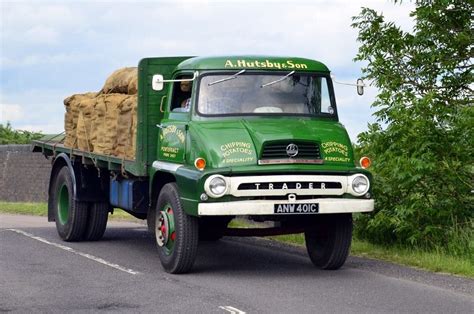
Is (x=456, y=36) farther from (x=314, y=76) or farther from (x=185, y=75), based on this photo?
(x=185, y=75)

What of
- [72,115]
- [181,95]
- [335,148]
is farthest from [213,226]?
[72,115]

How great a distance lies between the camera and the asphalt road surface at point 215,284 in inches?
369

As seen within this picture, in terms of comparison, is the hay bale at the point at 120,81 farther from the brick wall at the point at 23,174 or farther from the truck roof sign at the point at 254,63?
the brick wall at the point at 23,174

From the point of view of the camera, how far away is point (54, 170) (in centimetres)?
1683

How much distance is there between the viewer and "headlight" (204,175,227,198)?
428 inches

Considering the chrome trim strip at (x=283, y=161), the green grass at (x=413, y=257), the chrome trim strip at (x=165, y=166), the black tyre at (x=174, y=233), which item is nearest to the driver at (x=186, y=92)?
the chrome trim strip at (x=165, y=166)

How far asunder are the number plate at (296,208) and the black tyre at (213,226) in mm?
1141

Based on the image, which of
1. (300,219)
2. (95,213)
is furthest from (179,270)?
(95,213)

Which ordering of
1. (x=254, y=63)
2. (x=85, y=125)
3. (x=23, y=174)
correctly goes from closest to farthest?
(x=254, y=63) < (x=85, y=125) < (x=23, y=174)

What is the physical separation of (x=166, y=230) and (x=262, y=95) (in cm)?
207

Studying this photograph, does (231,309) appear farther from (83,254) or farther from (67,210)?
(67,210)

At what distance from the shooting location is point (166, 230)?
11727mm

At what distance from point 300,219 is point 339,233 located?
524mm

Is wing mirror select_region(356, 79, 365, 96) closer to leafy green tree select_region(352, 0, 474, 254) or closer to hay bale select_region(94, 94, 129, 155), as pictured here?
leafy green tree select_region(352, 0, 474, 254)
